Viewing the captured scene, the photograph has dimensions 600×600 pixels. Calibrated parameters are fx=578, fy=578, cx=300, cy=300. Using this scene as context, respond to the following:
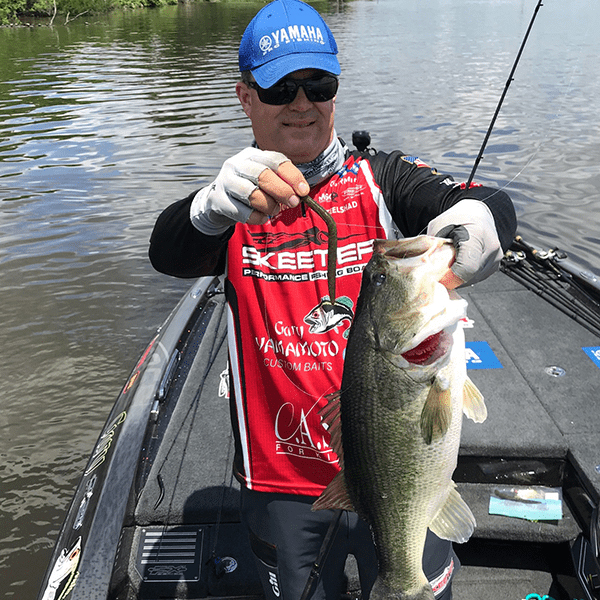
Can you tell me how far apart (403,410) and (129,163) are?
1303 centimetres

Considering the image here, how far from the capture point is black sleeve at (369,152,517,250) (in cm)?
210

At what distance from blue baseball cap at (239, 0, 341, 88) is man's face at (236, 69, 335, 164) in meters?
0.05

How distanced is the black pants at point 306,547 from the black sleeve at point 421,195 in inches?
45.4

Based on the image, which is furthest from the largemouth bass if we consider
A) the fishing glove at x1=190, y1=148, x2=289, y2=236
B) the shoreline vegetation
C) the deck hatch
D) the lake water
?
the shoreline vegetation

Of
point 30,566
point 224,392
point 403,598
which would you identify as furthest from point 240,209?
point 30,566

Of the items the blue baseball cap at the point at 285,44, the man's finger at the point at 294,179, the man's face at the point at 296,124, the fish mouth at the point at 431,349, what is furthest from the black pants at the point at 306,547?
the blue baseball cap at the point at 285,44

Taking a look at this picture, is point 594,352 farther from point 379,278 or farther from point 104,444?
point 104,444

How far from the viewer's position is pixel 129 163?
13555 millimetres

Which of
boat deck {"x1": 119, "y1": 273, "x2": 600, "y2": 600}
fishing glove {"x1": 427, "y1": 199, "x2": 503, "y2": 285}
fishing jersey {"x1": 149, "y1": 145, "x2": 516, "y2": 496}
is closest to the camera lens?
fishing glove {"x1": 427, "y1": 199, "x2": 503, "y2": 285}

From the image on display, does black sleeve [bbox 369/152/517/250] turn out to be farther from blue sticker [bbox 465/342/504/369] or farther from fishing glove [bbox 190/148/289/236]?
blue sticker [bbox 465/342/504/369]

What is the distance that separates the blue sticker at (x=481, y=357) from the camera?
4098mm

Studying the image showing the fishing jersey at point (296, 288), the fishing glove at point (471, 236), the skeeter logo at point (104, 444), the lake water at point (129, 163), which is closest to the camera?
the fishing glove at point (471, 236)

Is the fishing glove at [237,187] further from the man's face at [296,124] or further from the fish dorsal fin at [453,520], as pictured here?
the fish dorsal fin at [453,520]

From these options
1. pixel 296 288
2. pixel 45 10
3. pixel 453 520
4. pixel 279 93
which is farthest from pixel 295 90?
pixel 45 10
